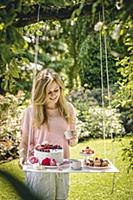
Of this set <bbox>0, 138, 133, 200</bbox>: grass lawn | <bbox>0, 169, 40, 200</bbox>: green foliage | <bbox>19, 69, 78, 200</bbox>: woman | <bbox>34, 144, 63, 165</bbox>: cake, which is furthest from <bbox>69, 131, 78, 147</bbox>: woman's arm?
<bbox>0, 169, 40, 200</bbox>: green foliage

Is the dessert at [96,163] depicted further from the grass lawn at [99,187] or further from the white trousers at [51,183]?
the grass lawn at [99,187]

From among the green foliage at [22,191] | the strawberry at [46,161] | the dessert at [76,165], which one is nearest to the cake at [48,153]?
the strawberry at [46,161]

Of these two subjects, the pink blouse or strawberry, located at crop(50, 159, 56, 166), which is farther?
the pink blouse

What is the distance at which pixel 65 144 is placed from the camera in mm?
2582

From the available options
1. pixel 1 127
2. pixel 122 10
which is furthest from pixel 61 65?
pixel 122 10

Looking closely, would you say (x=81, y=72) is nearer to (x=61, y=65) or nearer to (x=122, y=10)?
(x=61, y=65)

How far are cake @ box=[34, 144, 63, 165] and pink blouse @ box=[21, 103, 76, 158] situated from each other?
5.1 inches

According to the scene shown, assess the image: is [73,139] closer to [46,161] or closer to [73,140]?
[73,140]

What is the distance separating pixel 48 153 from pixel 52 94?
41cm

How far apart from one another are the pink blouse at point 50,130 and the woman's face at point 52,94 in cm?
5

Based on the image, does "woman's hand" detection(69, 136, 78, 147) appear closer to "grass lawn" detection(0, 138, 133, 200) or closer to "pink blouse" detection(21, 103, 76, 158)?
"pink blouse" detection(21, 103, 76, 158)

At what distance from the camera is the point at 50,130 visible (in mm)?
2510

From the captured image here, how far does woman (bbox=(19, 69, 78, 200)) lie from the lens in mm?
2514

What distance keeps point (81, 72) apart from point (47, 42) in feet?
4.79
